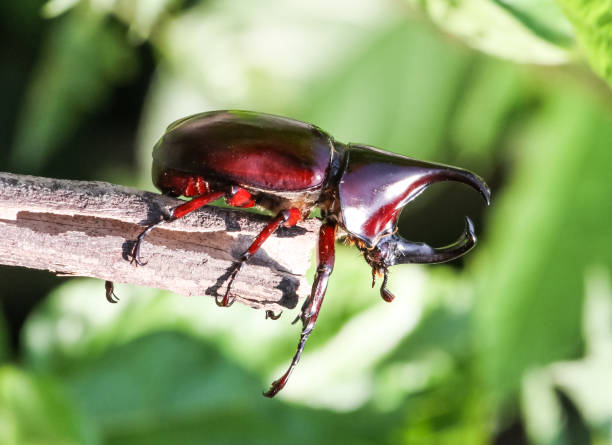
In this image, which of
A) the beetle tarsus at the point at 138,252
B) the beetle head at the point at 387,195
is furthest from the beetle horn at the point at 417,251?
the beetle tarsus at the point at 138,252

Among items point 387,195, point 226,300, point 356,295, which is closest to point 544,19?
point 387,195

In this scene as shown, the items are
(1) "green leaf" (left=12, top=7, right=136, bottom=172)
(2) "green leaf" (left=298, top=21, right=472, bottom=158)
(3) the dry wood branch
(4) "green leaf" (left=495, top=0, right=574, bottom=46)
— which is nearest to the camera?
(3) the dry wood branch

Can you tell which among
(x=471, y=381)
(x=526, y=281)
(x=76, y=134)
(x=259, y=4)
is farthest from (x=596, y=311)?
(x=76, y=134)

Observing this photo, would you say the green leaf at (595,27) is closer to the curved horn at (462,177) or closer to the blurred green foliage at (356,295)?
the curved horn at (462,177)

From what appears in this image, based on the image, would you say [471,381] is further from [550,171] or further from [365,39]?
[365,39]

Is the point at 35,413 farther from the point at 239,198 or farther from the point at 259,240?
the point at 259,240

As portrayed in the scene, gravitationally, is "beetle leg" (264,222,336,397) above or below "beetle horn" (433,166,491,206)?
below

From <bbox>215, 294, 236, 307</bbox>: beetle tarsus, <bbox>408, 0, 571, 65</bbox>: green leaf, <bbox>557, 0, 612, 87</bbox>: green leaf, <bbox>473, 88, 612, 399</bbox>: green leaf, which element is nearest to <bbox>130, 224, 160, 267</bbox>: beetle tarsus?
<bbox>215, 294, 236, 307</bbox>: beetle tarsus

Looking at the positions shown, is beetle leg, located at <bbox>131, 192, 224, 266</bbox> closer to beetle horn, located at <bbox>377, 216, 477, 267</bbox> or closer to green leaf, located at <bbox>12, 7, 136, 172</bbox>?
beetle horn, located at <bbox>377, 216, 477, 267</bbox>
